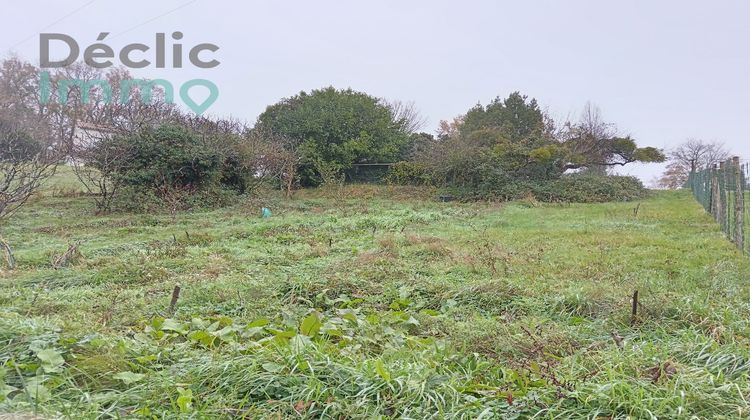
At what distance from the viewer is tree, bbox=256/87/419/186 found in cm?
1920

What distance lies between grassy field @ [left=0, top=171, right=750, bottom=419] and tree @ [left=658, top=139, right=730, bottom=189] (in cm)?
→ 2220

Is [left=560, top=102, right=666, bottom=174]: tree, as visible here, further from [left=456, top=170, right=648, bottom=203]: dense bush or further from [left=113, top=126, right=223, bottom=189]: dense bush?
[left=113, top=126, right=223, bottom=189]: dense bush

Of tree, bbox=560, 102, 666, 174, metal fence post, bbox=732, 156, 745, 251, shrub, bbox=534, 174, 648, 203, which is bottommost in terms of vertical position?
metal fence post, bbox=732, 156, 745, 251

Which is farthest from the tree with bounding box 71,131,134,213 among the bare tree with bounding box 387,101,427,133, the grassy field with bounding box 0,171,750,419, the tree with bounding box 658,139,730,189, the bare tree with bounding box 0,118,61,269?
the tree with bounding box 658,139,730,189

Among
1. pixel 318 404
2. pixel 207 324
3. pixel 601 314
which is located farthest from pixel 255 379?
pixel 601 314

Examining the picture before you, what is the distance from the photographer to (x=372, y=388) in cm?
167

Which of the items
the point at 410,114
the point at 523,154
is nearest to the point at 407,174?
the point at 523,154

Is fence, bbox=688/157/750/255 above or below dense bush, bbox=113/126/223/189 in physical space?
below

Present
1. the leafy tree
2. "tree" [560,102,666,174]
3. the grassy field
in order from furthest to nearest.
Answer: "tree" [560,102,666,174] → the leafy tree → the grassy field

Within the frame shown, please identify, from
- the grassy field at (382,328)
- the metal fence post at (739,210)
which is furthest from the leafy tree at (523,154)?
the metal fence post at (739,210)

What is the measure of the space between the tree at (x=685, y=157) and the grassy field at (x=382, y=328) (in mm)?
22202

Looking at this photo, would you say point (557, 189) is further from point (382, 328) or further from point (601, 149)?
point (382, 328)

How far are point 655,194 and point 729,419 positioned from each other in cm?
1931

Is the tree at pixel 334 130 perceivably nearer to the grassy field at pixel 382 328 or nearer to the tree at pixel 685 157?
the grassy field at pixel 382 328
